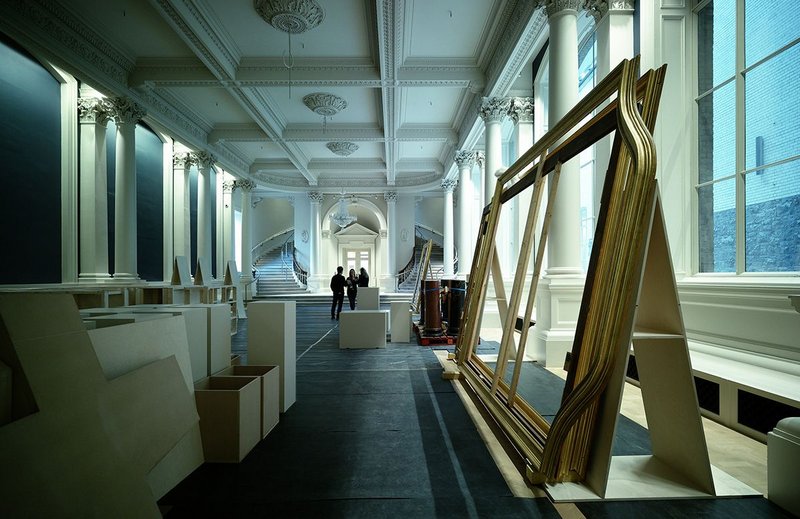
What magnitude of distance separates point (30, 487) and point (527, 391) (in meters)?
3.48

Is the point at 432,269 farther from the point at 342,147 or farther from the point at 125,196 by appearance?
the point at 125,196

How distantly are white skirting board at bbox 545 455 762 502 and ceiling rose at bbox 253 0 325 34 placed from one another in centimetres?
700

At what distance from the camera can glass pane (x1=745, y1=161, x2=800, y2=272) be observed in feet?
9.66

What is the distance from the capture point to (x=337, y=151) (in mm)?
13508

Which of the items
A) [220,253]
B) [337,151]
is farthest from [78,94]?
[220,253]

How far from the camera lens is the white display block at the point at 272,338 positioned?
3230 millimetres

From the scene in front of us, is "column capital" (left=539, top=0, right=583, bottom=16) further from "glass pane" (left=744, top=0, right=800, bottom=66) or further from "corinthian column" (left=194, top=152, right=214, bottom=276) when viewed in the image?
"corinthian column" (left=194, top=152, right=214, bottom=276)

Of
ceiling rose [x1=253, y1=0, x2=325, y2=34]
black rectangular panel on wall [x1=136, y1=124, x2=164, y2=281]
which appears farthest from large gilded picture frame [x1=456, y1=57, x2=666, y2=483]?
black rectangular panel on wall [x1=136, y1=124, x2=164, y2=281]

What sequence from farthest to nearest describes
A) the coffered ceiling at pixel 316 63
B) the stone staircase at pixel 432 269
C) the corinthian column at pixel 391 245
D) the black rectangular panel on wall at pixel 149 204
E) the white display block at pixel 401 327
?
the stone staircase at pixel 432 269
the corinthian column at pixel 391 245
the black rectangular panel on wall at pixel 149 204
the white display block at pixel 401 327
the coffered ceiling at pixel 316 63

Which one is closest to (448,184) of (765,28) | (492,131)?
(492,131)

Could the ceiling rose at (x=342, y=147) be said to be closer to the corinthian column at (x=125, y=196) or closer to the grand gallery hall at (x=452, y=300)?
the grand gallery hall at (x=452, y=300)

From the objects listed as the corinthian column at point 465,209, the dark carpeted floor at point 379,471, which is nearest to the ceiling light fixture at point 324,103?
the corinthian column at point 465,209

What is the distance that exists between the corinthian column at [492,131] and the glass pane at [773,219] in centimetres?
498

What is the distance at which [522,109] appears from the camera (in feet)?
26.3
